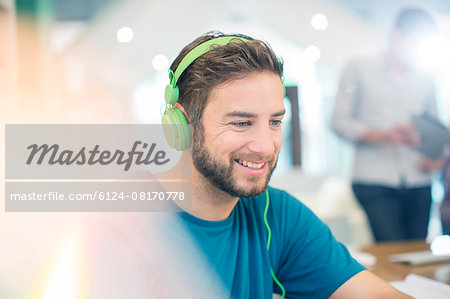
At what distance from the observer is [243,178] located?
92 centimetres

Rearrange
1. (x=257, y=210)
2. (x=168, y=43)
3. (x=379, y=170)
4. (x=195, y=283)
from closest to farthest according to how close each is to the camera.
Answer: (x=195, y=283)
(x=257, y=210)
(x=379, y=170)
(x=168, y=43)

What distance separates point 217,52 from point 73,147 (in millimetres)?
457

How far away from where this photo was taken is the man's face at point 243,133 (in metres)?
0.90

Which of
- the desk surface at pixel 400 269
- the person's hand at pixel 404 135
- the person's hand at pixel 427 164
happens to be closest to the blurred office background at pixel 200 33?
the person's hand at pixel 427 164

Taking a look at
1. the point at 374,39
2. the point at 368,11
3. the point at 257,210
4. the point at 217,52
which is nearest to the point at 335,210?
the point at 374,39

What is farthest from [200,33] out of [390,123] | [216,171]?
[216,171]

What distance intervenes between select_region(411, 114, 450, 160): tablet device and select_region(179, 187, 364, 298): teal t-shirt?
1236 millimetres

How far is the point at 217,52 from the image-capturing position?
0.94 metres

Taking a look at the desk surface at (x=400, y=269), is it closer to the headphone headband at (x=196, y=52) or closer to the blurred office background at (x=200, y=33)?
the headphone headband at (x=196, y=52)

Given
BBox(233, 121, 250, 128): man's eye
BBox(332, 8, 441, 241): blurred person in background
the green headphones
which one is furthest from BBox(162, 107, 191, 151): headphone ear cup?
BBox(332, 8, 441, 241): blurred person in background

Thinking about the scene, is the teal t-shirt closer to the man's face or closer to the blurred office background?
the man's face

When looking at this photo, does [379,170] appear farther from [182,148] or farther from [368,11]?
[368,11]

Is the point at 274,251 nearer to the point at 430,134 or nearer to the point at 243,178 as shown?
the point at 243,178

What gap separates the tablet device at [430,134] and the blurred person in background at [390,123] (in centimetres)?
3
